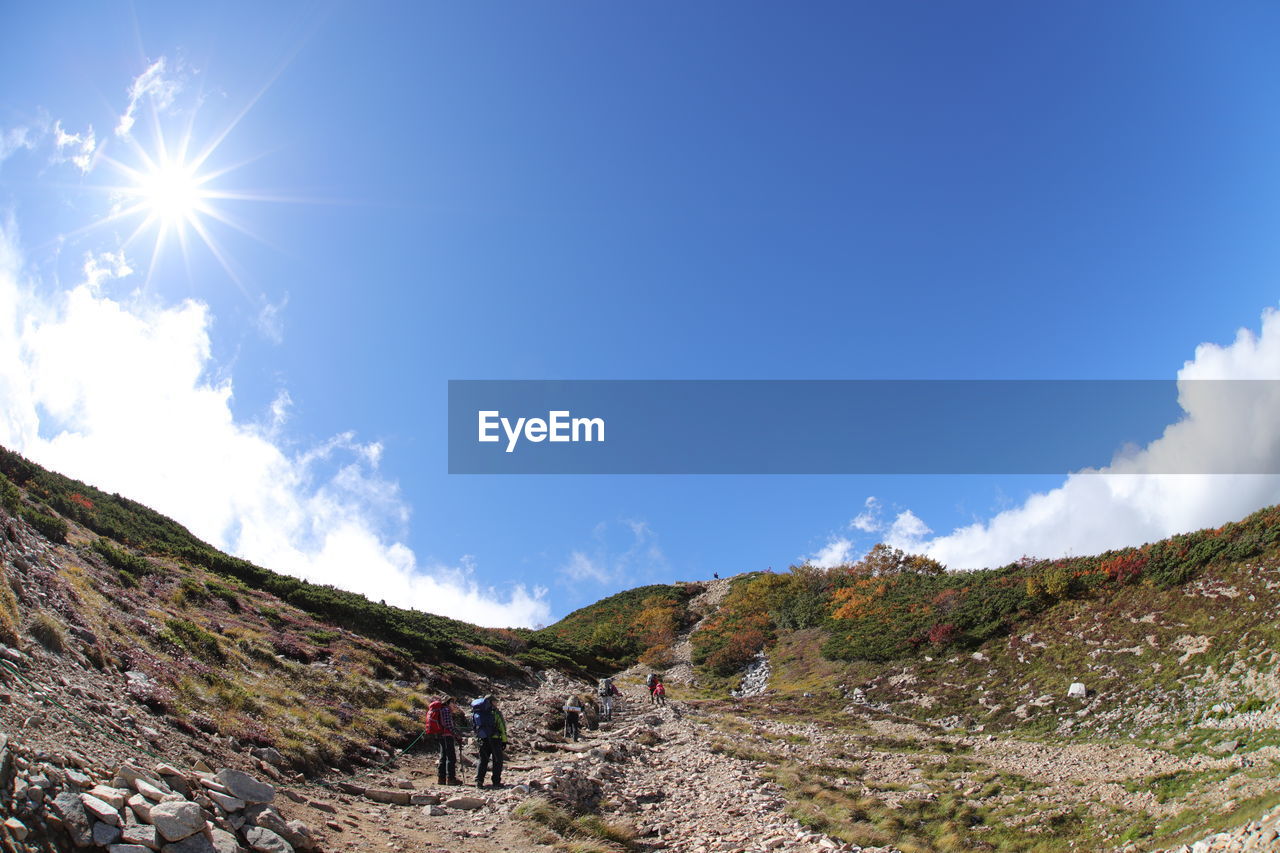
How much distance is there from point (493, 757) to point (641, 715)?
16.2 m

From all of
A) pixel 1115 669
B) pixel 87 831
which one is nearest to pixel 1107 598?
pixel 1115 669

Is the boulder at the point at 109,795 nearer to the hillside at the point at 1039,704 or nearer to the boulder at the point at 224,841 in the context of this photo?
the boulder at the point at 224,841

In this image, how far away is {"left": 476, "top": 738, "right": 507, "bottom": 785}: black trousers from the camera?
45.5ft

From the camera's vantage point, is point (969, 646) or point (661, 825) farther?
point (969, 646)

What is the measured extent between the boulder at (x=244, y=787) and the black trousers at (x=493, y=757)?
19.2ft

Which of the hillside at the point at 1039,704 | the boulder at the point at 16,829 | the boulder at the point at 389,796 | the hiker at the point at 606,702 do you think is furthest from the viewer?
the hiker at the point at 606,702

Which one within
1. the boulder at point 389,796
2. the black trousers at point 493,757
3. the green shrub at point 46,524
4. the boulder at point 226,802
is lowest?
the boulder at point 389,796

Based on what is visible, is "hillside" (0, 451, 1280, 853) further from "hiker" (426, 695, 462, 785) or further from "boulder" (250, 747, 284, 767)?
"hiker" (426, 695, 462, 785)

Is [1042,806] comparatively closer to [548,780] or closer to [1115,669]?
[548,780]

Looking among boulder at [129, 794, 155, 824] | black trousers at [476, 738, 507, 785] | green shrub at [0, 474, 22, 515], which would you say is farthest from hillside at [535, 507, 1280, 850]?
green shrub at [0, 474, 22, 515]

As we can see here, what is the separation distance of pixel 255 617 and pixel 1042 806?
2629 centimetres

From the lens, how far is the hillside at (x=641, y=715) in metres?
9.78

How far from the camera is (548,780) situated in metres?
13.3

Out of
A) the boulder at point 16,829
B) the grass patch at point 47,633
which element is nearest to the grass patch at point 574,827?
the boulder at point 16,829
